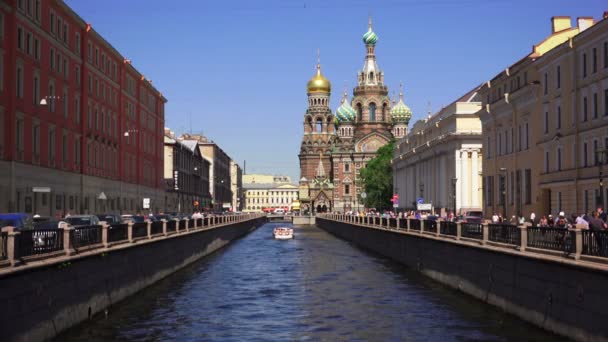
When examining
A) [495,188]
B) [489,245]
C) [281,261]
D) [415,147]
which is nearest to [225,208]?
[415,147]

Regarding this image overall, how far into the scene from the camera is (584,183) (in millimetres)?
56719

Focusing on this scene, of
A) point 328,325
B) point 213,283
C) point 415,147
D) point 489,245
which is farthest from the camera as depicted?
point 415,147

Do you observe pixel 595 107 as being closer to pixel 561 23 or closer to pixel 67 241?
pixel 561 23

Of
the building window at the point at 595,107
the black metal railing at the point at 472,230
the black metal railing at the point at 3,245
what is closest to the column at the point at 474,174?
the building window at the point at 595,107

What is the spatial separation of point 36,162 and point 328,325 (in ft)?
111

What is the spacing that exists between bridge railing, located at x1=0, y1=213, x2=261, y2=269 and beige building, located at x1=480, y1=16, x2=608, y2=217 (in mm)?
24459

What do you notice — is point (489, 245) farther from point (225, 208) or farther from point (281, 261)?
point (225, 208)

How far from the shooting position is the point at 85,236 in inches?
1261

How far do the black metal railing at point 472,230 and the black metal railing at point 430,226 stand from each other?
26.6 feet

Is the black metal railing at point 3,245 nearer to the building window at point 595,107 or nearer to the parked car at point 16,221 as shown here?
the parked car at point 16,221

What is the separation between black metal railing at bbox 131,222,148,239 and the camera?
4224 centimetres

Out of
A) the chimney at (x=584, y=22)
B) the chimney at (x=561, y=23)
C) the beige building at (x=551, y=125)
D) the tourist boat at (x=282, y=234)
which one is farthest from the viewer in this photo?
the tourist boat at (x=282, y=234)

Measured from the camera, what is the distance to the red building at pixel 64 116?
177 ft

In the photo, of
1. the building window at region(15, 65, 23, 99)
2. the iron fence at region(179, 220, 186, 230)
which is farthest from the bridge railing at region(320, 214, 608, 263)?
the building window at region(15, 65, 23, 99)
